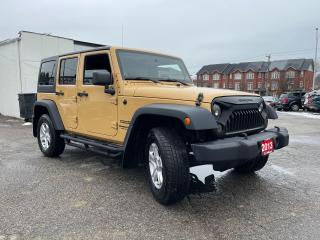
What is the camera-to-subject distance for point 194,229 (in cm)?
323

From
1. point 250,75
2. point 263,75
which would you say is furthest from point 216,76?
point 263,75

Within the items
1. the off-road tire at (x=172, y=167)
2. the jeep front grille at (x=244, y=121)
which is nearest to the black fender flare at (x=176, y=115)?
the off-road tire at (x=172, y=167)

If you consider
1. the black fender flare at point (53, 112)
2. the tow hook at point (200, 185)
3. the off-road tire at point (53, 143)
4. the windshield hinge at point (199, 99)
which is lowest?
the tow hook at point (200, 185)

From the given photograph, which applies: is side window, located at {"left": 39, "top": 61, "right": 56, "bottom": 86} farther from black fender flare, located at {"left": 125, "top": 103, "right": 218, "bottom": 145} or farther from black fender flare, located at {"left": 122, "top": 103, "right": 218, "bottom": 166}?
black fender flare, located at {"left": 125, "top": 103, "right": 218, "bottom": 145}

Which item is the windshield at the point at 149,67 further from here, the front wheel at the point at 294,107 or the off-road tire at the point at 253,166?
the front wheel at the point at 294,107

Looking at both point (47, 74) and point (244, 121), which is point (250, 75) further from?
point (244, 121)

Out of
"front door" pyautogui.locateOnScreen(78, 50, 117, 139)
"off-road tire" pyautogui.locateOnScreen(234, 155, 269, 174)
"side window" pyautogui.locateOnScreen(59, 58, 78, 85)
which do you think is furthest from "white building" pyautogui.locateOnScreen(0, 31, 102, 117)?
"off-road tire" pyautogui.locateOnScreen(234, 155, 269, 174)

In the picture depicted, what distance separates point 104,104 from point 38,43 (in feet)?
35.2

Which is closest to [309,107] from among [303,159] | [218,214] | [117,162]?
[303,159]

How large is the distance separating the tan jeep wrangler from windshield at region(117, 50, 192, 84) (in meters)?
0.02

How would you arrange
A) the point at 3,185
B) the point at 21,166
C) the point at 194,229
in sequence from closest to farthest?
the point at 194,229
the point at 3,185
the point at 21,166

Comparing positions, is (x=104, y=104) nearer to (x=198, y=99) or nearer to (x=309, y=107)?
(x=198, y=99)

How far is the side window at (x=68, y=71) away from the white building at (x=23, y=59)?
8.85 m

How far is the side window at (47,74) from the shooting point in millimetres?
6240
